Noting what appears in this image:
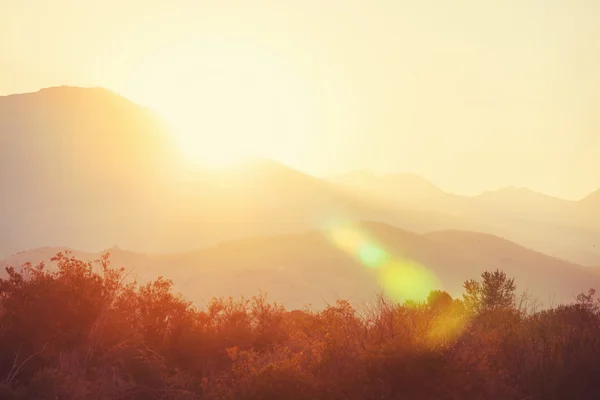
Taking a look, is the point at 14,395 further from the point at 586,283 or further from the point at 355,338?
the point at 586,283

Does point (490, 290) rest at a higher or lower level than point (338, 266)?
higher

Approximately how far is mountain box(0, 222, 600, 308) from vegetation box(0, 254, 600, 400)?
71168 mm

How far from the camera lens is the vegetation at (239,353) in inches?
301

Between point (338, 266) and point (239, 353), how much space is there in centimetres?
10087

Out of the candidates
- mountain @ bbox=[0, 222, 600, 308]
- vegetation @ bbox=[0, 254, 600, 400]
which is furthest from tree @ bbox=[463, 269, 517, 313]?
mountain @ bbox=[0, 222, 600, 308]

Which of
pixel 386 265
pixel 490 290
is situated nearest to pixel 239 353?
pixel 490 290

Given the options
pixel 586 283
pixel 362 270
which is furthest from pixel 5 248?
pixel 586 283

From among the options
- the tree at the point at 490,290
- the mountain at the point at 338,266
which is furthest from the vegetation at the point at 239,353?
the mountain at the point at 338,266

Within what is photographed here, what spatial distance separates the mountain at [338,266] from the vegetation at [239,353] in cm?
7117

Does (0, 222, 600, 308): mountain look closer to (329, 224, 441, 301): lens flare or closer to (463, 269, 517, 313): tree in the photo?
(329, 224, 441, 301): lens flare

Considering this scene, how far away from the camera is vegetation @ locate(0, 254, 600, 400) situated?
7.63 metres

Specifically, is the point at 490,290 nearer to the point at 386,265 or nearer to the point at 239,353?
the point at 239,353

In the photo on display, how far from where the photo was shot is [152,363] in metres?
9.58

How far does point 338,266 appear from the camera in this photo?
109 meters
